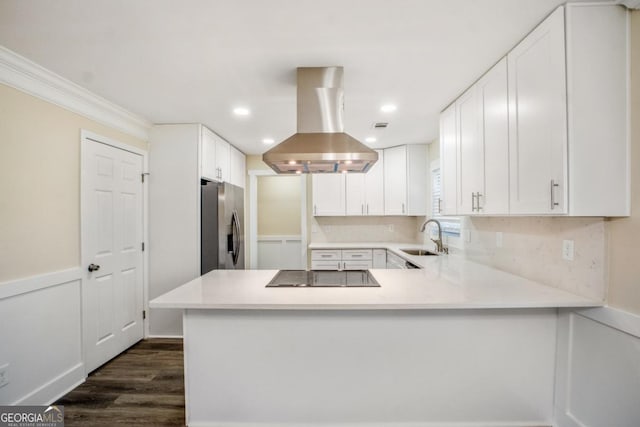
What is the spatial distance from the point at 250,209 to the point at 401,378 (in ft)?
12.1

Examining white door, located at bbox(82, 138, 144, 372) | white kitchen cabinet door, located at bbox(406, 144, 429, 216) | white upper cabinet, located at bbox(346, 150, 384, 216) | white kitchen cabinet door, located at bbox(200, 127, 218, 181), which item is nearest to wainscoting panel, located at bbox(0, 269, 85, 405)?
white door, located at bbox(82, 138, 144, 372)

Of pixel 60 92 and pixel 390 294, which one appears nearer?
pixel 390 294

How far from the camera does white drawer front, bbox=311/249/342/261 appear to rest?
4051 millimetres

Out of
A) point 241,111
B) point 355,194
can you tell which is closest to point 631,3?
point 241,111

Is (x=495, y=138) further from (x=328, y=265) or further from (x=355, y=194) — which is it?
(x=328, y=265)

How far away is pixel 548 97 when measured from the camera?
4.75 ft

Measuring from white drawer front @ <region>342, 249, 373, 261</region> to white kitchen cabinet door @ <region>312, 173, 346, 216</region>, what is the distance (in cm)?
63

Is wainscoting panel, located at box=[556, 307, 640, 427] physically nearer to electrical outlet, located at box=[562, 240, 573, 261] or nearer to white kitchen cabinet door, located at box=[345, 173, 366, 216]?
electrical outlet, located at box=[562, 240, 573, 261]

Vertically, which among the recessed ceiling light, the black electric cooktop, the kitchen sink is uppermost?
the recessed ceiling light

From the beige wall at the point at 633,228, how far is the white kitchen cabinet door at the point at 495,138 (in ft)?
1.72

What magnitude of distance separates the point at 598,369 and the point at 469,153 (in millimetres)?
1502

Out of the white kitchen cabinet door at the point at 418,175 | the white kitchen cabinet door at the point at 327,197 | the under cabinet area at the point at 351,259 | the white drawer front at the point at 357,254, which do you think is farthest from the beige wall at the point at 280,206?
the white kitchen cabinet door at the point at 418,175

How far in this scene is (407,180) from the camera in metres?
4.13

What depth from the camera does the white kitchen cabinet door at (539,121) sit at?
1382mm
